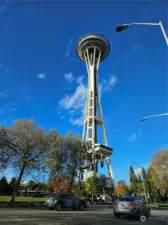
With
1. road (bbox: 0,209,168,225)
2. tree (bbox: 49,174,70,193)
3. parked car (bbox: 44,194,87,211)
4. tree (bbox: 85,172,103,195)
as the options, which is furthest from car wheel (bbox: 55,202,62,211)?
tree (bbox: 85,172,103,195)

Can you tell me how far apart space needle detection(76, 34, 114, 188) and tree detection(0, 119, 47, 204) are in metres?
56.7

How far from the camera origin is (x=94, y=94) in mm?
100938

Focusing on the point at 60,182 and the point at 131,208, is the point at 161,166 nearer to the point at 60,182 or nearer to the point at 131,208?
the point at 60,182

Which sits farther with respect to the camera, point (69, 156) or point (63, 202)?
point (69, 156)

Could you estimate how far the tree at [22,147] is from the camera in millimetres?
29625

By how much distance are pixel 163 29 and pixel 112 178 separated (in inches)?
3519

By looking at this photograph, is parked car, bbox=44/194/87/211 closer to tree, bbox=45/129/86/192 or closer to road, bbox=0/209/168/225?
road, bbox=0/209/168/225

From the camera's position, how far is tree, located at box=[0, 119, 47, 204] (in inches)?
1166

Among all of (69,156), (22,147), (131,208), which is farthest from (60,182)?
(131,208)

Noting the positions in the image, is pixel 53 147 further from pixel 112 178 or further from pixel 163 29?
pixel 112 178

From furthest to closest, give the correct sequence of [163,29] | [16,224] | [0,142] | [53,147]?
[53,147], [0,142], [163,29], [16,224]

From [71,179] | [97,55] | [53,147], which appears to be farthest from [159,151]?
[97,55]

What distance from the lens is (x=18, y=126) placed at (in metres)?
30.7

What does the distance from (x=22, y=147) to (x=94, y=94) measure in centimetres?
7264
